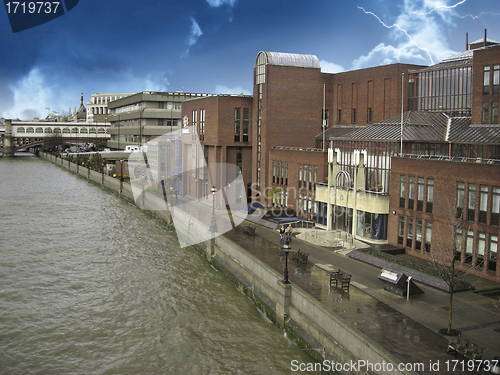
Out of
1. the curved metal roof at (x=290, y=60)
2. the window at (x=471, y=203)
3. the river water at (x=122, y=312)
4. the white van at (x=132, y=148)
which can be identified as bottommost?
the river water at (x=122, y=312)

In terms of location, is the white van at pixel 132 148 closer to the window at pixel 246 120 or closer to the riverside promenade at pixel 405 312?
the window at pixel 246 120

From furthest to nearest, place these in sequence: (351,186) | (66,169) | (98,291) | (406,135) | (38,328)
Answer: (66,169) < (351,186) < (406,135) < (98,291) < (38,328)

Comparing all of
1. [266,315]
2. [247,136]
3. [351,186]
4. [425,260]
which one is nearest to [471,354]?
[266,315]

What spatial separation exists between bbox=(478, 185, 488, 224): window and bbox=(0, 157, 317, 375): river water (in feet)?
43.8

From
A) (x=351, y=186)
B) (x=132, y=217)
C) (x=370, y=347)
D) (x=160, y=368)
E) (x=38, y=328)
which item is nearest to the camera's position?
(x=370, y=347)

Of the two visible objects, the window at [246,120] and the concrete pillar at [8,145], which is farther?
the concrete pillar at [8,145]

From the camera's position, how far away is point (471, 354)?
17.6 metres

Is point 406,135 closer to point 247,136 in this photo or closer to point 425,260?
point 425,260

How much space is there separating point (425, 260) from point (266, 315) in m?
12.4

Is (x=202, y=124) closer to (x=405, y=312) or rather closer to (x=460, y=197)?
(x=460, y=197)
